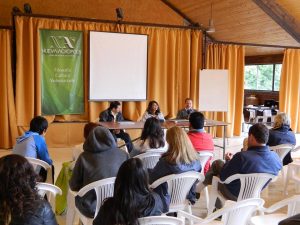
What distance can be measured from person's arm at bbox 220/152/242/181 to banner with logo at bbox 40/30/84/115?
4702mm

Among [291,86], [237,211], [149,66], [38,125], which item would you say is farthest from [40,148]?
[291,86]

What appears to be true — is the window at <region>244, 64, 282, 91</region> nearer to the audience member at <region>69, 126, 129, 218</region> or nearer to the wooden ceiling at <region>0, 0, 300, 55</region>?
the wooden ceiling at <region>0, 0, 300, 55</region>

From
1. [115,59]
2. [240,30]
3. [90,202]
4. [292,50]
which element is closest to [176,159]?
[90,202]

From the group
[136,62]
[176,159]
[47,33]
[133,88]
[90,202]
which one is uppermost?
[47,33]

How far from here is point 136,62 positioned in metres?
7.30

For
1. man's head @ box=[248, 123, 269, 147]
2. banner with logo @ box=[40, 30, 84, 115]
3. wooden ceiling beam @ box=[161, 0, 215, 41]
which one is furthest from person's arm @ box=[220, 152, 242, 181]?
wooden ceiling beam @ box=[161, 0, 215, 41]

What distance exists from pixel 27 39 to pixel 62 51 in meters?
0.67

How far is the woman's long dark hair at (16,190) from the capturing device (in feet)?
5.16

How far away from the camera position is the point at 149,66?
7566mm

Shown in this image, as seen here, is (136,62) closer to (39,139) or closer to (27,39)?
(27,39)

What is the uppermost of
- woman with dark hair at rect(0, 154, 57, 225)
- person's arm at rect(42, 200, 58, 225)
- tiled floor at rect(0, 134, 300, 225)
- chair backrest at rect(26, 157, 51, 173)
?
woman with dark hair at rect(0, 154, 57, 225)

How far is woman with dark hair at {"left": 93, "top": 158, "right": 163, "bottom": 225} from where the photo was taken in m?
1.62

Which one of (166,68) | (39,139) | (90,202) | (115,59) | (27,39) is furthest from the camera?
(166,68)

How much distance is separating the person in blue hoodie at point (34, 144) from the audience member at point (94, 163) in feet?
2.54
